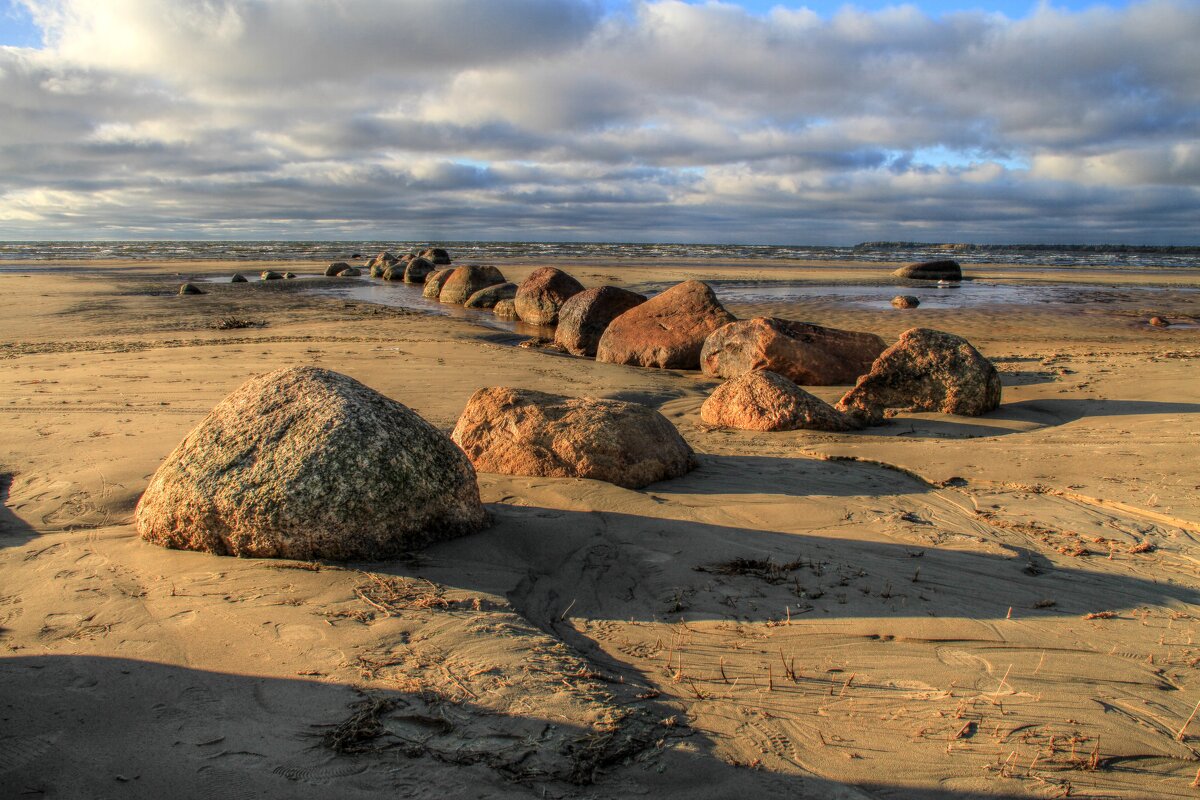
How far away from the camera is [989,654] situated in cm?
324

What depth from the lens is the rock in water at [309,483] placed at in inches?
153

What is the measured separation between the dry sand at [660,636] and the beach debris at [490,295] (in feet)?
45.0

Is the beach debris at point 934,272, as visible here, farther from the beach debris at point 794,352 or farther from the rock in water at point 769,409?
the rock in water at point 769,409

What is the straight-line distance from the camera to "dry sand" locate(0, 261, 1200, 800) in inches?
95.4

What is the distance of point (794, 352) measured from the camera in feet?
31.2

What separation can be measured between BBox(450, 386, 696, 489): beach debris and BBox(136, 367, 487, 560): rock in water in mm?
A: 1149

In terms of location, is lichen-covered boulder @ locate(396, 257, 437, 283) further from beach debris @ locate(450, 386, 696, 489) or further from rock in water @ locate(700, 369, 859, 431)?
beach debris @ locate(450, 386, 696, 489)

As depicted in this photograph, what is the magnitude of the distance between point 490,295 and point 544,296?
3980mm

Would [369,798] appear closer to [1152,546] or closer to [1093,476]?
[1152,546]

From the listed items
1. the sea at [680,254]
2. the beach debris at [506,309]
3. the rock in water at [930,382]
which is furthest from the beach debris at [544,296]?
the sea at [680,254]

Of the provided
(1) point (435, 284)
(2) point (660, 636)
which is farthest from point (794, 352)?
(1) point (435, 284)

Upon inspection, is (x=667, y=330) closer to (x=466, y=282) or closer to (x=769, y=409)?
(x=769, y=409)

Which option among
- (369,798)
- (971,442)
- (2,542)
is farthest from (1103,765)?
(2,542)

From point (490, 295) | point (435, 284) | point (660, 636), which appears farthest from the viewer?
point (435, 284)
